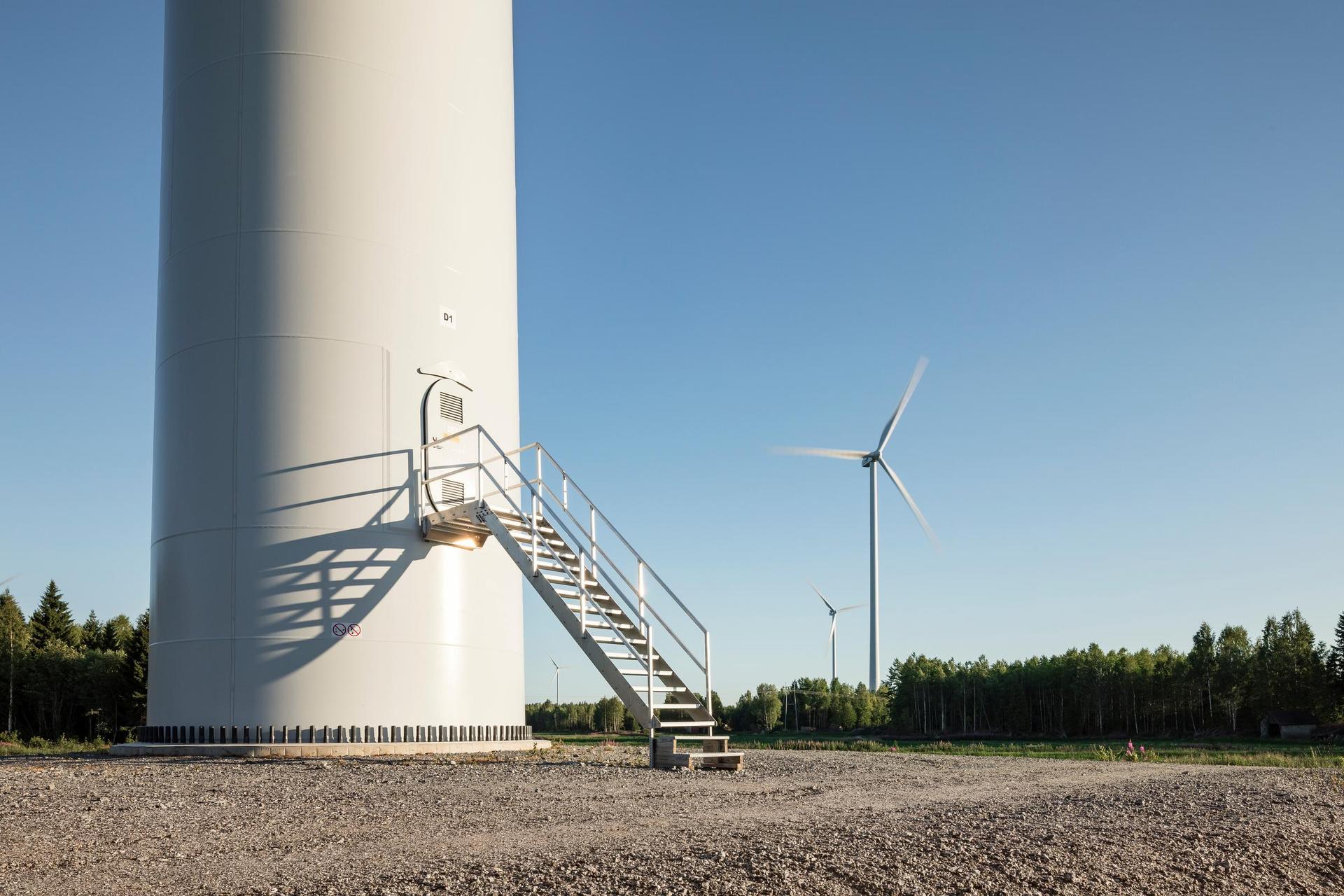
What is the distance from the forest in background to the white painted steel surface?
30.2 metres

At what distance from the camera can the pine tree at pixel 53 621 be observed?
76812 mm

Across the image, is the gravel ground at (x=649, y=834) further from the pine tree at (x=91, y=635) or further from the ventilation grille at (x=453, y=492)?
the pine tree at (x=91, y=635)

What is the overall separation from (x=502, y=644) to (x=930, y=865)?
15878mm

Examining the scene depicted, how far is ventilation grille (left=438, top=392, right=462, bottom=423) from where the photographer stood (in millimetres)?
22219

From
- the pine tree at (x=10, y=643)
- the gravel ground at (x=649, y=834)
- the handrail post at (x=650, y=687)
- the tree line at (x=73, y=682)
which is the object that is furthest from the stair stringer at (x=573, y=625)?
the pine tree at (x=10, y=643)

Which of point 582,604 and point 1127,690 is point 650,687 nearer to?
point 582,604

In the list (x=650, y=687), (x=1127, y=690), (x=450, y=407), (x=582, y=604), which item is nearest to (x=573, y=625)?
(x=582, y=604)

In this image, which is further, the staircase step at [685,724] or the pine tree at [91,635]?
the pine tree at [91,635]

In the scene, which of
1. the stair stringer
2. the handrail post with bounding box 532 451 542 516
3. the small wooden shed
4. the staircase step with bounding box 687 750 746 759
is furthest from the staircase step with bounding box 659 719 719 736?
the small wooden shed

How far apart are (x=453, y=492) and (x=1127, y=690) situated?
85.0m

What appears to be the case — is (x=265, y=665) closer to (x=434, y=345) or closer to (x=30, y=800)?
(x=434, y=345)

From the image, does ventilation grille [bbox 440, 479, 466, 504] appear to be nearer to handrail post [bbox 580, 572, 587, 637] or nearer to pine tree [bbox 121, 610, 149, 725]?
handrail post [bbox 580, 572, 587, 637]

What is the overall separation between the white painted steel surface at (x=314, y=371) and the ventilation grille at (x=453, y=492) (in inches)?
27.6

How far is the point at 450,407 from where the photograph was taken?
2244 cm
